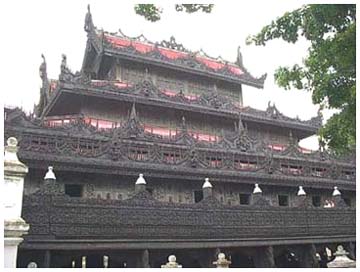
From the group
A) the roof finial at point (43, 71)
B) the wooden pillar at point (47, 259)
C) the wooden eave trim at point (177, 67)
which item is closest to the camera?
the wooden pillar at point (47, 259)

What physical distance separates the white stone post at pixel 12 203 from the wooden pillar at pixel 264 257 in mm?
6711

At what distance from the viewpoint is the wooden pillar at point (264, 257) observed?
11.0m

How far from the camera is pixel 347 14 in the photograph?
Answer: 5.54 metres

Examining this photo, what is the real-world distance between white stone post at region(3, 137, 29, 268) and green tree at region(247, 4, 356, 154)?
4284mm

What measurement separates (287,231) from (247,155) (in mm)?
2773

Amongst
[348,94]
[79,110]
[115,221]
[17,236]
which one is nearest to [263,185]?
[115,221]

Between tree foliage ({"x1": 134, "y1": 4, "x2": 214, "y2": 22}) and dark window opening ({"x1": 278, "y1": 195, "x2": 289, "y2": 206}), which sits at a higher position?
tree foliage ({"x1": 134, "y1": 4, "x2": 214, "y2": 22})

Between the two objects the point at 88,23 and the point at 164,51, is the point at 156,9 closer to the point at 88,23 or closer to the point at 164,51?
the point at 88,23

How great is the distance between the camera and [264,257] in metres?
11.1

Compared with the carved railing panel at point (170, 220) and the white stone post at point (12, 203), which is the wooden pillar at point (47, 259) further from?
the white stone post at point (12, 203)

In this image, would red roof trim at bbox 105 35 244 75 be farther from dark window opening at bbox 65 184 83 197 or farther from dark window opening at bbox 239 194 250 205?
dark window opening at bbox 239 194 250 205

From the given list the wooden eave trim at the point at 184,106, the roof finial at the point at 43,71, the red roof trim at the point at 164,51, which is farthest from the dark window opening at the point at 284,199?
the roof finial at the point at 43,71

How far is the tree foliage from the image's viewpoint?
6.25m

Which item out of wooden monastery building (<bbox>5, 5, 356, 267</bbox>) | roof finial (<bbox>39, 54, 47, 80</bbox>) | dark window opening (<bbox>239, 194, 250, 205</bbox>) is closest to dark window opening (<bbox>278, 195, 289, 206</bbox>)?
wooden monastery building (<bbox>5, 5, 356, 267</bbox>)
